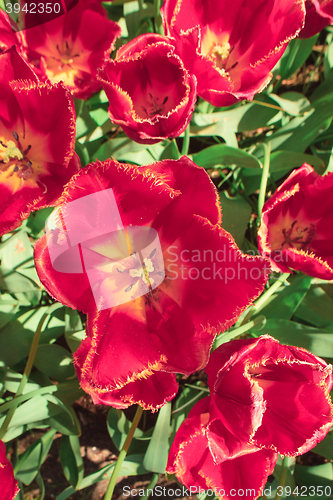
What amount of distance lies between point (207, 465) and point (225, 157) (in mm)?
891

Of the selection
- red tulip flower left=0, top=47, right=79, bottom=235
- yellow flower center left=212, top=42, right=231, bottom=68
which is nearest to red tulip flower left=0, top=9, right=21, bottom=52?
red tulip flower left=0, top=47, right=79, bottom=235

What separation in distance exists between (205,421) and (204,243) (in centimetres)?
45

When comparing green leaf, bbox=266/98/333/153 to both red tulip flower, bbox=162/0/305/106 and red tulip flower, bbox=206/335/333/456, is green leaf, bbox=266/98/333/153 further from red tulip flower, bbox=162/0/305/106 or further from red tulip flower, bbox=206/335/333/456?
red tulip flower, bbox=206/335/333/456

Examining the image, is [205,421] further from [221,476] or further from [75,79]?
[75,79]

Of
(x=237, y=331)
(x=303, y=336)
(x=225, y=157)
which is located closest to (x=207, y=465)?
(x=237, y=331)

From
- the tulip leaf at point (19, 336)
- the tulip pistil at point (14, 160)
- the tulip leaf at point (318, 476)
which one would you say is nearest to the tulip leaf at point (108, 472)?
the tulip leaf at point (19, 336)

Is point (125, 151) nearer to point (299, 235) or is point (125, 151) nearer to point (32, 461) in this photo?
point (299, 235)

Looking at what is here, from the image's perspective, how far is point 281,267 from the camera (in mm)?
924

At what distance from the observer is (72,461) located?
121cm

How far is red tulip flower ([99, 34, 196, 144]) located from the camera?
820 mm

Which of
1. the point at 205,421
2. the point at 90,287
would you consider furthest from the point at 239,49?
the point at 205,421

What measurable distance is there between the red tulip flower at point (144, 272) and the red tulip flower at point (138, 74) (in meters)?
0.18

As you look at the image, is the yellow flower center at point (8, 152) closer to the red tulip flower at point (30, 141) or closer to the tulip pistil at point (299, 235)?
the red tulip flower at point (30, 141)

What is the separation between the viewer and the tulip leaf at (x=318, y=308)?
3.82 feet
